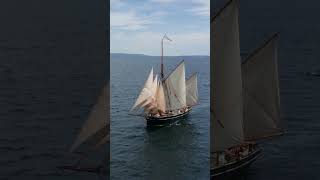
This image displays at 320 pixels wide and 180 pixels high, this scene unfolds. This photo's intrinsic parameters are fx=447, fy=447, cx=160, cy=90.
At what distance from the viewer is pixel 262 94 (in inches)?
685

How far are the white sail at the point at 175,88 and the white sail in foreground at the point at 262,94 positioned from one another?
30566 millimetres

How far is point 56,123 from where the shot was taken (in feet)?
59.8

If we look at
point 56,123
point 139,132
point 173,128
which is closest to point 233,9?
point 56,123

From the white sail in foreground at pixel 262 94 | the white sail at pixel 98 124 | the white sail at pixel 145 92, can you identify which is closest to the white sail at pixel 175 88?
the white sail at pixel 145 92

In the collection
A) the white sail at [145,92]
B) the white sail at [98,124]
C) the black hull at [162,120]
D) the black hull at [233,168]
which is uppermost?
the white sail at [145,92]

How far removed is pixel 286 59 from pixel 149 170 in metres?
33.0

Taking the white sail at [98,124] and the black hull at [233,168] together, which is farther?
the black hull at [233,168]

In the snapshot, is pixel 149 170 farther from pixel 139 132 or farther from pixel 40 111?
pixel 139 132

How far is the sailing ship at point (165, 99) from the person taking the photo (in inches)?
1737

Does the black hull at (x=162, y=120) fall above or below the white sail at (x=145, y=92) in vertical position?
below

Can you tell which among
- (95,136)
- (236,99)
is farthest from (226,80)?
(95,136)

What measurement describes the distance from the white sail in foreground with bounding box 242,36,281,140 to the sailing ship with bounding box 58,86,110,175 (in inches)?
220

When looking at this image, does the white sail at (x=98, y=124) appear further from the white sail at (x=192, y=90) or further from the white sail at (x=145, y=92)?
the white sail at (x=192, y=90)

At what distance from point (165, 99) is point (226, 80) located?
32.7m
